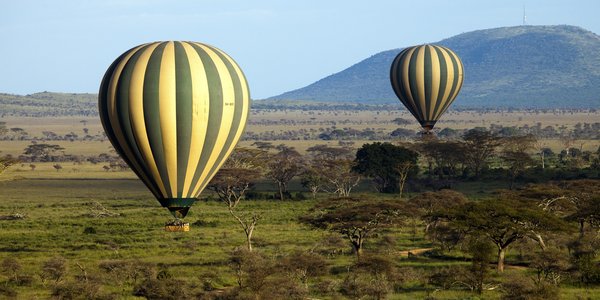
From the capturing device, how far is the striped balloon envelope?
37281mm

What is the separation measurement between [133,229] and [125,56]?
20717 mm

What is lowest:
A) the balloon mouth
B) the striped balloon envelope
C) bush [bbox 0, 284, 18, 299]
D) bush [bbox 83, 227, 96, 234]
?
bush [bbox 83, 227, 96, 234]

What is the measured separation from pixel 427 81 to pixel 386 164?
6769 mm

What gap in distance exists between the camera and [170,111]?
1470 inches

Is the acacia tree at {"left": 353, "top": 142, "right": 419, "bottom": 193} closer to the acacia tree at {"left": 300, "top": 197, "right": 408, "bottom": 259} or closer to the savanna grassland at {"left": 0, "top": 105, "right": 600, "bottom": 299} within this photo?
the savanna grassland at {"left": 0, "top": 105, "right": 600, "bottom": 299}

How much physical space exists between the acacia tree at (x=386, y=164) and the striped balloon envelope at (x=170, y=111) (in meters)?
42.2

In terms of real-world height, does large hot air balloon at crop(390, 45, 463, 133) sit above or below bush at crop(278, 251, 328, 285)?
above

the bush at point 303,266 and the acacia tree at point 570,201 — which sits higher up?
the acacia tree at point 570,201

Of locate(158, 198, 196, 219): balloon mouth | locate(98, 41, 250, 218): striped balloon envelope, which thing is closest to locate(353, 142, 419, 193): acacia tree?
locate(98, 41, 250, 218): striped balloon envelope

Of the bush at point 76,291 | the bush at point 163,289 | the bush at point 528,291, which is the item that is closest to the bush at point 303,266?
the bush at point 163,289

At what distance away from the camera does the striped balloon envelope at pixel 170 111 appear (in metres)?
37.3

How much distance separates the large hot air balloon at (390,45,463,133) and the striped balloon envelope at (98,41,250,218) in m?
43.3

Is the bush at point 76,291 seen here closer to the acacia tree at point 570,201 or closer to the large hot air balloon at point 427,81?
the acacia tree at point 570,201

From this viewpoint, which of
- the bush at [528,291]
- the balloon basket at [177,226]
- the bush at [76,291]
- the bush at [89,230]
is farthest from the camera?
the bush at [89,230]
